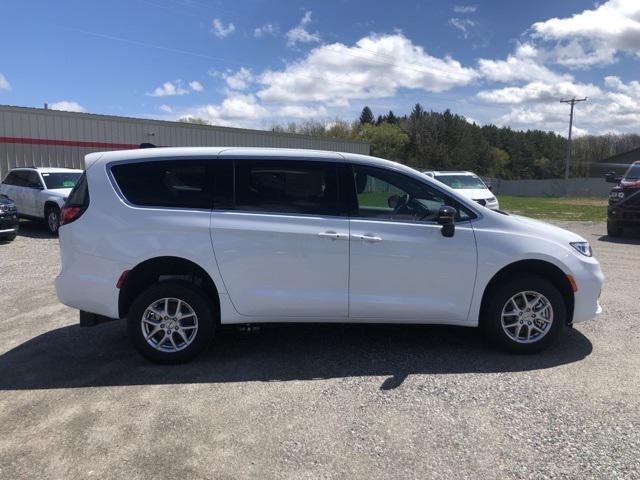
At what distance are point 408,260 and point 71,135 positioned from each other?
1971cm

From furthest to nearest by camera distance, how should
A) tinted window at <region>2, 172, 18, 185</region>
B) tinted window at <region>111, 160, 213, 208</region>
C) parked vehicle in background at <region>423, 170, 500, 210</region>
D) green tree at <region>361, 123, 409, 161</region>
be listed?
green tree at <region>361, 123, 409, 161</region> → parked vehicle in background at <region>423, 170, 500, 210</region> → tinted window at <region>2, 172, 18, 185</region> → tinted window at <region>111, 160, 213, 208</region>

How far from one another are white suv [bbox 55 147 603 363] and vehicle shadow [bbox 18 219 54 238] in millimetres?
10467

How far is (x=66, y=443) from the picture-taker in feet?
11.2

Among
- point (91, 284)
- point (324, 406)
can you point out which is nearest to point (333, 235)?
point (324, 406)

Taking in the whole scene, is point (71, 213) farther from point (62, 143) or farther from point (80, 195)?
point (62, 143)

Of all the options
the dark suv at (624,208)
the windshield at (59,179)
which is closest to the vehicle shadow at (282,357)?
the dark suv at (624,208)

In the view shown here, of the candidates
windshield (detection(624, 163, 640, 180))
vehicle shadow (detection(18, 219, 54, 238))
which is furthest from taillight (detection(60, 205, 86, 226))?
windshield (detection(624, 163, 640, 180))

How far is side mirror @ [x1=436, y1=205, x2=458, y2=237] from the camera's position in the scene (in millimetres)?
4539

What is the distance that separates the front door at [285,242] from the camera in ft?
15.0

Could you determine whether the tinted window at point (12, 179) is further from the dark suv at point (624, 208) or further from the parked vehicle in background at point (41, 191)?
the dark suv at point (624, 208)

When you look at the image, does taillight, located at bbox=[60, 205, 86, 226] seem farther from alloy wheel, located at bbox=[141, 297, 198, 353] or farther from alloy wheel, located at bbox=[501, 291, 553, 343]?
alloy wheel, located at bbox=[501, 291, 553, 343]

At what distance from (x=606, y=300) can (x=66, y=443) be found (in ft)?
21.0

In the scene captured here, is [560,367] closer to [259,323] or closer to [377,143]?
[259,323]

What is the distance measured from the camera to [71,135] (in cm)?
2069
